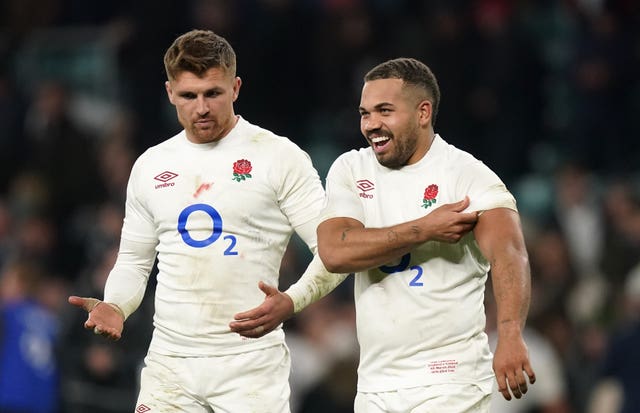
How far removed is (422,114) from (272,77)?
7930 millimetres

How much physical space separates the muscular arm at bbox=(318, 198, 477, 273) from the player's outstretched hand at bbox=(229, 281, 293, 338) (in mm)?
276

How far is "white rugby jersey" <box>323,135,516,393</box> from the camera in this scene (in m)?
6.12

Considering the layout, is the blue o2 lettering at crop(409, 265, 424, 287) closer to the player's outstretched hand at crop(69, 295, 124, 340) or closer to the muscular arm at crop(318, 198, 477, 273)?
the muscular arm at crop(318, 198, 477, 273)

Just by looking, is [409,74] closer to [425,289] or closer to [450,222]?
[450,222]

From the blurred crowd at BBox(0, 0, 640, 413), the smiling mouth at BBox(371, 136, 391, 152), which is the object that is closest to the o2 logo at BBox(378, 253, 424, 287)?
the smiling mouth at BBox(371, 136, 391, 152)

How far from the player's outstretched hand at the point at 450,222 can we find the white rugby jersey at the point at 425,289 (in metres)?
0.09

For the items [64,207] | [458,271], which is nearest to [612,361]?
[458,271]

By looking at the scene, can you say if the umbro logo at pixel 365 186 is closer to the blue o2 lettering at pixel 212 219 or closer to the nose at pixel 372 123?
the nose at pixel 372 123

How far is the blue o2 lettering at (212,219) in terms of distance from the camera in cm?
652

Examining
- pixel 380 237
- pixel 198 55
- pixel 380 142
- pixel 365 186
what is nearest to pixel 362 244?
pixel 380 237

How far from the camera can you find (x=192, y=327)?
6.51m

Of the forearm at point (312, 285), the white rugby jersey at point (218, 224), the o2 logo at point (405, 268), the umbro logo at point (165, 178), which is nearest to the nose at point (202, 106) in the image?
the white rugby jersey at point (218, 224)

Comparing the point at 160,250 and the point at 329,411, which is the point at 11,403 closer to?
the point at 329,411

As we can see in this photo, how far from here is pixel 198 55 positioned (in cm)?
650
